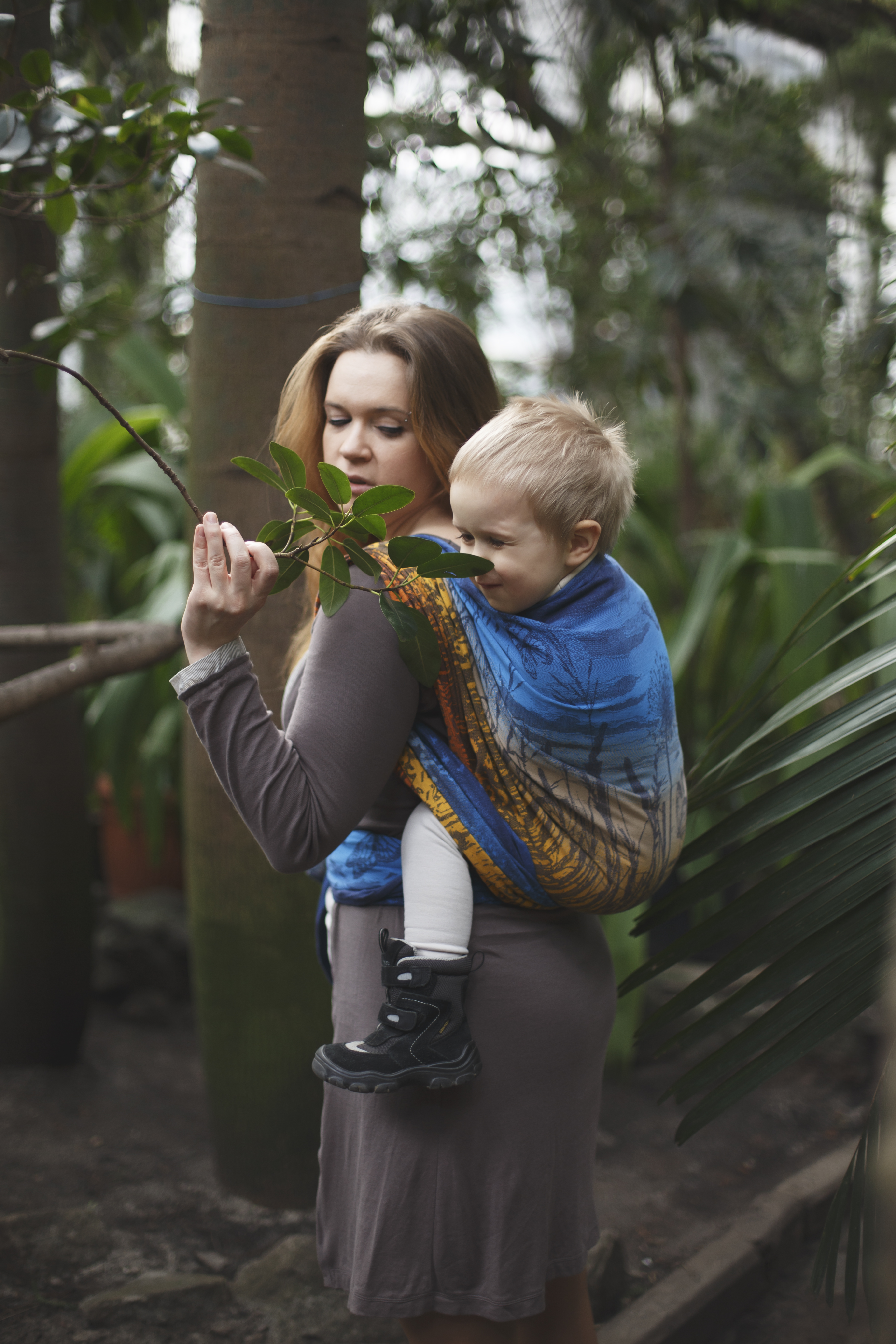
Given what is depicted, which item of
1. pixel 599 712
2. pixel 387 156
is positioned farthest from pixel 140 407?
pixel 599 712

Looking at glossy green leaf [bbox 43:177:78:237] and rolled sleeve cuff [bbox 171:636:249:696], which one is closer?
rolled sleeve cuff [bbox 171:636:249:696]

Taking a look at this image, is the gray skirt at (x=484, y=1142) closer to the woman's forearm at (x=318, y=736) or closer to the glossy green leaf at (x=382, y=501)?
the woman's forearm at (x=318, y=736)

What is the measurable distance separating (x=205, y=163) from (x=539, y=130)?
103 centimetres

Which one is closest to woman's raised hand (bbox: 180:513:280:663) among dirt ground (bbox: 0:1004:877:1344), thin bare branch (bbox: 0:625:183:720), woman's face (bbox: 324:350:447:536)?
woman's face (bbox: 324:350:447:536)

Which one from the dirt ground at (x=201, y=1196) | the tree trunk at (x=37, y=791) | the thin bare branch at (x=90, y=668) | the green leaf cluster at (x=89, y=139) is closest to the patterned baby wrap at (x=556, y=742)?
the thin bare branch at (x=90, y=668)

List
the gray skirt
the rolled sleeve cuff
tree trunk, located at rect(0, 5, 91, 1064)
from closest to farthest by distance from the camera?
1. the rolled sleeve cuff
2. the gray skirt
3. tree trunk, located at rect(0, 5, 91, 1064)

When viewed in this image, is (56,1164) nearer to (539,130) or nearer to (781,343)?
(539,130)

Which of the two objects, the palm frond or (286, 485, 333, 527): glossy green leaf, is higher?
(286, 485, 333, 527): glossy green leaf

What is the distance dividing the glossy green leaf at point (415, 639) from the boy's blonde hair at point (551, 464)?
0.14 metres

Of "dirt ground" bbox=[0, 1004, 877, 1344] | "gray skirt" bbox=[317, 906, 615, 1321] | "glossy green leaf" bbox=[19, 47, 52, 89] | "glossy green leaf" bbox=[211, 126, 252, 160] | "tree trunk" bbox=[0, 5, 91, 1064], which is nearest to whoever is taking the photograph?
"gray skirt" bbox=[317, 906, 615, 1321]

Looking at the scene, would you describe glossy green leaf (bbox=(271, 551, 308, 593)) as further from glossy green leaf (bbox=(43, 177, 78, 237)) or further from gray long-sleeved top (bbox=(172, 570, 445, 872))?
glossy green leaf (bbox=(43, 177, 78, 237))

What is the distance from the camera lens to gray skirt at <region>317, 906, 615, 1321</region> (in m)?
0.98

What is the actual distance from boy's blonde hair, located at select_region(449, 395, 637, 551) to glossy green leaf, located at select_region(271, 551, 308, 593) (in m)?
0.16

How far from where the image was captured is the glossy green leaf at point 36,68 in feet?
3.82
